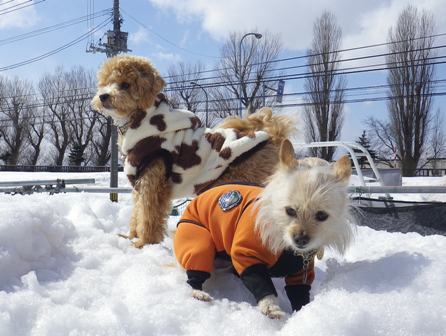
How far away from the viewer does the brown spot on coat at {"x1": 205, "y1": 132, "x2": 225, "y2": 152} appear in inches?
160

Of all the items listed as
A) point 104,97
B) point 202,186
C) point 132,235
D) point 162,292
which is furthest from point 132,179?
point 162,292

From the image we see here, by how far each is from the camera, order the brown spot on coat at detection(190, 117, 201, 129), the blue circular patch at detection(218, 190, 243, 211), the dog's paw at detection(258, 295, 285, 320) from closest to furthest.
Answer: the dog's paw at detection(258, 295, 285, 320)
the blue circular patch at detection(218, 190, 243, 211)
the brown spot on coat at detection(190, 117, 201, 129)

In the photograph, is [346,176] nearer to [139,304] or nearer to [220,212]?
[220,212]

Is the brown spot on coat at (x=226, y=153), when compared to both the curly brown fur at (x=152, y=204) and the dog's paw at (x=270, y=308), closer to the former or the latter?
the curly brown fur at (x=152, y=204)

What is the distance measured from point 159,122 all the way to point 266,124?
1026 mm

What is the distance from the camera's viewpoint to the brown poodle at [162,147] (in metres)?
3.95

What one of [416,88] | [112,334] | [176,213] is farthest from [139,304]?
[416,88]

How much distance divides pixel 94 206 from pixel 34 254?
70.8 inches

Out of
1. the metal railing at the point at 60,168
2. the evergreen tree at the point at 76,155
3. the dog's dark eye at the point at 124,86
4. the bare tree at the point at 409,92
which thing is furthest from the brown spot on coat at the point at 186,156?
the evergreen tree at the point at 76,155

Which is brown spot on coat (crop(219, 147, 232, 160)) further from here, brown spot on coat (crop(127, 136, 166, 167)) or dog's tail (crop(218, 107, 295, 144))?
brown spot on coat (crop(127, 136, 166, 167))

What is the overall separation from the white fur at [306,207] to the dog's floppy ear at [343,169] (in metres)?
0.02

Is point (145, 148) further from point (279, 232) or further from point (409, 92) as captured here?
point (409, 92)

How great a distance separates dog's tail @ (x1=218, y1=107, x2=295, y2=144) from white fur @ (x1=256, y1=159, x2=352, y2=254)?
1.85 m

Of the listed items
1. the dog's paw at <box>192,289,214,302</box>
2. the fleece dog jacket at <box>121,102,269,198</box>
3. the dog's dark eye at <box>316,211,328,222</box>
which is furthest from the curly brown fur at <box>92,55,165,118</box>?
the dog's dark eye at <box>316,211,328,222</box>
